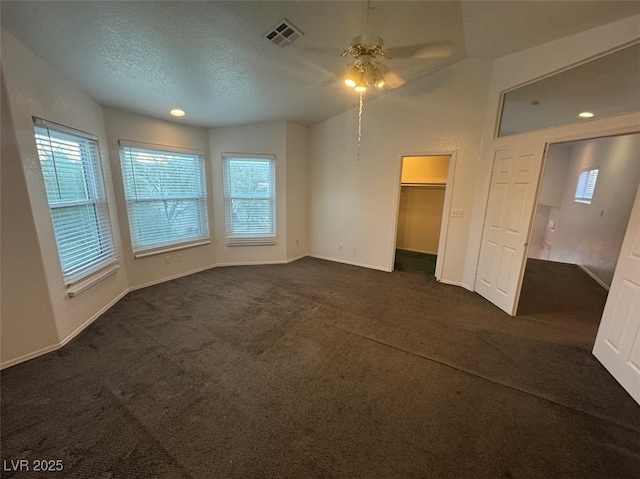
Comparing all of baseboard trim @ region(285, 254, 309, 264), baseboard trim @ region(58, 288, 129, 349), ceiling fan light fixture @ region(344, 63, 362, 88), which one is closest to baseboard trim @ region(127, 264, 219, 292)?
baseboard trim @ region(58, 288, 129, 349)

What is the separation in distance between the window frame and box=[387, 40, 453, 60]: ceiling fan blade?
12.7ft

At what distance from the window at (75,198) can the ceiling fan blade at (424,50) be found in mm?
3458

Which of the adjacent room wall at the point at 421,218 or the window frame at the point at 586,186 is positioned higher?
the window frame at the point at 586,186

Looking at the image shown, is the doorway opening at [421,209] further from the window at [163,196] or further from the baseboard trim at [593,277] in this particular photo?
the window at [163,196]

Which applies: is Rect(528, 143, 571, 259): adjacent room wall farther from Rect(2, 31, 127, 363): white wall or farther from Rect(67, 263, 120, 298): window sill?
Rect(2, 31, 127, 363): white wall

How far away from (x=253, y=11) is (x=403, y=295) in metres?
3.41

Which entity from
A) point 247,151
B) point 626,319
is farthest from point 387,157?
point 626,319

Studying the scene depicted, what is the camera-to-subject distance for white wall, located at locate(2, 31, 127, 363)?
76.1 inches

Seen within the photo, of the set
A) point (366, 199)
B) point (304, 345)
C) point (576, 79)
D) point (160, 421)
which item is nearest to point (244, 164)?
point (366, 199)

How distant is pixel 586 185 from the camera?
4.82m

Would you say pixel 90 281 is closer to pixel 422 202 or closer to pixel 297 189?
pixel 297 189

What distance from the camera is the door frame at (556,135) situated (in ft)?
6.60

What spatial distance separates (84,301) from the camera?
8.68 ft

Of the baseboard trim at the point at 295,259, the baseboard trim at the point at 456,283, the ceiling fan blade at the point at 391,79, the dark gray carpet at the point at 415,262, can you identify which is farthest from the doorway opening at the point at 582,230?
the baseboard trim at the point at 295,259
